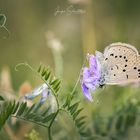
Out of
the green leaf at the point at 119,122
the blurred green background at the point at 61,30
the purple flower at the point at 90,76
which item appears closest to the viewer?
the purple flower at the point at 90,76

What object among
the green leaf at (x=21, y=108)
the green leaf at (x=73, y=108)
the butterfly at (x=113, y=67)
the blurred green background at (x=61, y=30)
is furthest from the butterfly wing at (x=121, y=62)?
the blurred green background at (x=61, y=30)

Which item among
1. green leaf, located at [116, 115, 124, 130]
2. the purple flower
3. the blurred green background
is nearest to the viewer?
the purple flower

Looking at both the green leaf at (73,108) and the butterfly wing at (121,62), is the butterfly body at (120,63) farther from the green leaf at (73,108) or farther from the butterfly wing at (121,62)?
the green leaf at (73,108)

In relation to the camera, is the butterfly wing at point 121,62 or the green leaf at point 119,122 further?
the green leaf at point 119,122

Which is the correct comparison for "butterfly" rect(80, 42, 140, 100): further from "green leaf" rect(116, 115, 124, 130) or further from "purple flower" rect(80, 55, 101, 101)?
"green leaf" rect(116, 115, 124, 130)

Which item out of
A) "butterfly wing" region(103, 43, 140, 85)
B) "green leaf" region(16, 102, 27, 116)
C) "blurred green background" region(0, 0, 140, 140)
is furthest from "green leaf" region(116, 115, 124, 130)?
"blurred green background" region(0, 0, 140, 140)

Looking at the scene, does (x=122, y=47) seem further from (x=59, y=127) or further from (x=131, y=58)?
(x=59, y=127)

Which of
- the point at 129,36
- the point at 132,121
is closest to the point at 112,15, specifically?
the point at 129,36

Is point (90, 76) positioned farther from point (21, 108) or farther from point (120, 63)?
point (21, 108)
